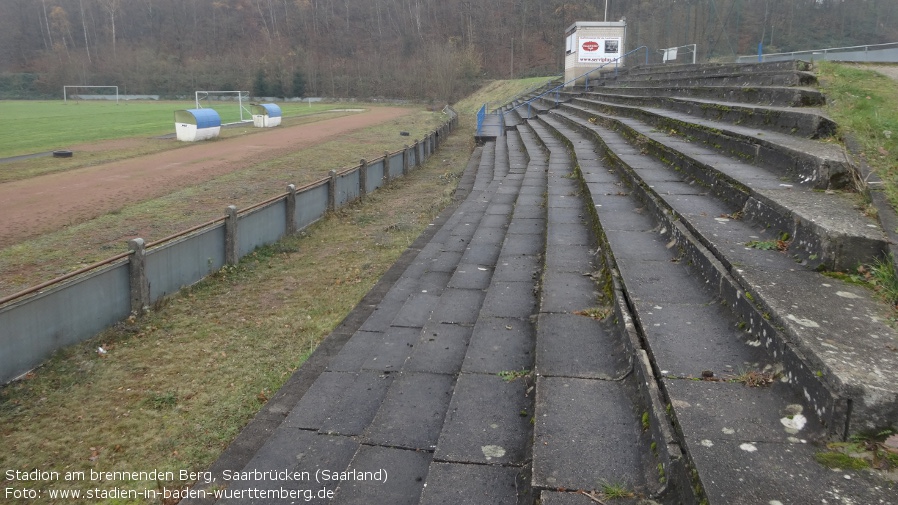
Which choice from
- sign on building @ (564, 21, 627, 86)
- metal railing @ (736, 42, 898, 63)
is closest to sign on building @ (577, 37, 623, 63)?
sign on building @ (564, 21, 627, 86)

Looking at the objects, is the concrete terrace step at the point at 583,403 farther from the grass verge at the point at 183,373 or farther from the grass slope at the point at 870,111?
the grass verge at the point at 183,373

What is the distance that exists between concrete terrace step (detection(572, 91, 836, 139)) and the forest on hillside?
1471 cm

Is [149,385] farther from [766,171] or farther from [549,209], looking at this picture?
[766,171]

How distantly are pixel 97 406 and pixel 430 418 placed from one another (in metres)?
3.05

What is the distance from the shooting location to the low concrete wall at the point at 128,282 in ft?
17.8

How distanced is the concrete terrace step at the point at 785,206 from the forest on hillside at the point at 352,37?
19.0 metres

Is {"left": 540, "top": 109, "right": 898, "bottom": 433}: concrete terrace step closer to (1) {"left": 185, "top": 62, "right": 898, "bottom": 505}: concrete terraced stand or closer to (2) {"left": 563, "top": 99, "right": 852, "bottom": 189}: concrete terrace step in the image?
(1) {"left": 185, "top": 62, "right": 898, "bottom": 505}: concrete terraced stand

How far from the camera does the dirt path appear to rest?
1197 cm

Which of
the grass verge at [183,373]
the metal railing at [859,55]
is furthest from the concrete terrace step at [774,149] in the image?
the metal railing at [859,55]

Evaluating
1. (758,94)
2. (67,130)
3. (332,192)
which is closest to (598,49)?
(332,192)

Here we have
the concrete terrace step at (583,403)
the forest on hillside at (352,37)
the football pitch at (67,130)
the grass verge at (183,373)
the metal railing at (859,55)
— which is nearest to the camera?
the concrete terrace step at (583,403)

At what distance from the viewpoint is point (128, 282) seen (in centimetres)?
673

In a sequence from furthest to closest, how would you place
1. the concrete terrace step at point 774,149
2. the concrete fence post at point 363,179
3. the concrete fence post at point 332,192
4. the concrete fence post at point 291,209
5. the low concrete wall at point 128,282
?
the concrete fence post at point 363,179, the concrete fence post at point 332,192, the concrete fence post at point 291,209, the low concrete wall at point 128,282, the concrete terrace step at point 774,149

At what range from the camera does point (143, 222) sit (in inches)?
452
